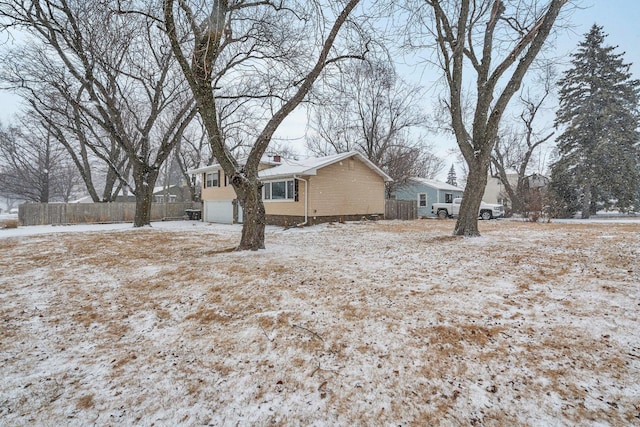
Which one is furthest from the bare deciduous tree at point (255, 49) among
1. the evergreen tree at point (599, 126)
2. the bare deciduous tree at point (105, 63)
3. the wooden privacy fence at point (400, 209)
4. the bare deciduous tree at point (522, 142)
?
the evergreen tree at point (599, 126)

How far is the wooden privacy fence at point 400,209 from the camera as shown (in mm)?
19781

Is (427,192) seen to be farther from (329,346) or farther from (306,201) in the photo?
(329,346)

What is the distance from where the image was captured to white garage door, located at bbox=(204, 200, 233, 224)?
18172 mm

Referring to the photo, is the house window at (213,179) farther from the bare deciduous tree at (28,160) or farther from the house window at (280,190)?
the bare deciduous tree at (28,160)

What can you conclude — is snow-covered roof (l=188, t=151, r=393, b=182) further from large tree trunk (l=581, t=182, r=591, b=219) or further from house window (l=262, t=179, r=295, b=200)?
large tree trunk (l=581, t=182, r=591, b=219)

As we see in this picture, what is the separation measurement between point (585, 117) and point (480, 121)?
53.6 feet

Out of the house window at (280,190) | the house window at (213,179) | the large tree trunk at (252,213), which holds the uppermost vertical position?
the house window at (213,179)

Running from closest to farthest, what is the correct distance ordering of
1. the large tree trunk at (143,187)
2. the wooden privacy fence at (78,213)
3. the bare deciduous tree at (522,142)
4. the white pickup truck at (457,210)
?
the large tree trunk at (143,187) → the wooden privacy fence at (78,213) → the white pickup truck at (457,210) → the bare deciduous tree at (522,142)

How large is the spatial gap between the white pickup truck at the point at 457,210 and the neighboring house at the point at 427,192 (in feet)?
6.52

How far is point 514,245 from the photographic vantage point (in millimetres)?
7227

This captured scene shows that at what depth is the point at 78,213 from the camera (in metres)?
18.1

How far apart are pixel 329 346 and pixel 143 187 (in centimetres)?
1417

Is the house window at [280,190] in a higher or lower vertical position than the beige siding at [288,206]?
higher

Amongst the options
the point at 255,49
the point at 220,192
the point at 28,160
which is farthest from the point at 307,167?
the point at 28,160
